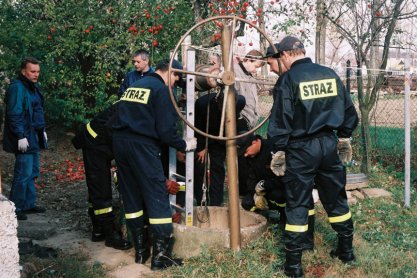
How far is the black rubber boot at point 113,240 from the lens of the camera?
17.3 ft

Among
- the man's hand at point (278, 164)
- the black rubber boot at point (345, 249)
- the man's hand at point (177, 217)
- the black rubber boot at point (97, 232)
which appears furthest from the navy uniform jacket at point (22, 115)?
the black rubber boot at point (345, 249)

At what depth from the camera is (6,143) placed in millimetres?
6379

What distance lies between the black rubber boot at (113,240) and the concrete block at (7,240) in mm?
Result: 2167

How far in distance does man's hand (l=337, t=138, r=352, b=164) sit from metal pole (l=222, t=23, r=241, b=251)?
1.02 m

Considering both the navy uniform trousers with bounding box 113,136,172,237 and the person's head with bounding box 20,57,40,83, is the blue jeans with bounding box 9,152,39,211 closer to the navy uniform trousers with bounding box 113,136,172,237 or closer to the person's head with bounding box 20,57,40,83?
the person's head with bounding box 20,57,40,83

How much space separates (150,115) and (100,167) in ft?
3.56

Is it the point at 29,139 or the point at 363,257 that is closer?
the point at 363,257

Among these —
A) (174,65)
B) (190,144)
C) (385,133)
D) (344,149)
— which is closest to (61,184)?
(190,144)

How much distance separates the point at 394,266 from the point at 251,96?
2.70 meters

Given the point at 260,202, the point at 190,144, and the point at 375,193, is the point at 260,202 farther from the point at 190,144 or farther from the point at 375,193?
the point at 375,193

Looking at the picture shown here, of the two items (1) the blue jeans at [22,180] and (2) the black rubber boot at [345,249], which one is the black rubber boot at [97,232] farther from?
(2) the black rubber boot at [345,249]

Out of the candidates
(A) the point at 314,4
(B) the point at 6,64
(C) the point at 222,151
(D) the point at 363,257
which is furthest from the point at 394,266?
(B) the point at 6,64

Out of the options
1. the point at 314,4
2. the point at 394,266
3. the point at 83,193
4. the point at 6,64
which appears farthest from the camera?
the point at 314,4

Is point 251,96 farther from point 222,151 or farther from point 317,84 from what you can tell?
point 317,84
